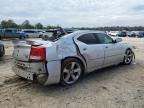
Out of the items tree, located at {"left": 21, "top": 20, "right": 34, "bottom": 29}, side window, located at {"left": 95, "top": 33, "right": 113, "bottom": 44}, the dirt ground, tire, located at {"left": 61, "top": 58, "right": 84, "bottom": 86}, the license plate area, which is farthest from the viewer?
tree, located at {"left": 21, "top": 20, "right": 34, "bottom": 29}

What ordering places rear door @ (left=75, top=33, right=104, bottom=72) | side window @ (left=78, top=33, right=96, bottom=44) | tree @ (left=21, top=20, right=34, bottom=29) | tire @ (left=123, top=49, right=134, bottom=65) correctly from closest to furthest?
1. rear door @ (left=75, top=33, right=104, bottom=72)
2. side window @ (left=78, top=33, right=96, bottom=44)
3. tire @ (left=123, top=49, right=134, bottom=65)
4. tree @ (left=21, top=20, right=34, bottom=29)

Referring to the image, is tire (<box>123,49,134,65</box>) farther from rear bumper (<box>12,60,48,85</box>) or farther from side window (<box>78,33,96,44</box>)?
rear bumper (<box>12,60,48,85</box>)

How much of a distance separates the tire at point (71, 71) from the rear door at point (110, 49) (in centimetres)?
118

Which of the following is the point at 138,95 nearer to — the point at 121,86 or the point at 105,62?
the point at 121,86

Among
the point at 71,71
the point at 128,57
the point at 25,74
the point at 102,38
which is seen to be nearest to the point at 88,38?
the point at 102,38

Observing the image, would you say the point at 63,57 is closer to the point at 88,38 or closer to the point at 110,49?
the point at 88,38

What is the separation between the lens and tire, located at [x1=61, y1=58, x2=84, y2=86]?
4.61 metres

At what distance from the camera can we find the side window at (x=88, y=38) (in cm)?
521

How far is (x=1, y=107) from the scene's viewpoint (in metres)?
3.69

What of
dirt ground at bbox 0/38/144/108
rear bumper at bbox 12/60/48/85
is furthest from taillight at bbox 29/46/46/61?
dirt ground at bbox 0/38/144/108

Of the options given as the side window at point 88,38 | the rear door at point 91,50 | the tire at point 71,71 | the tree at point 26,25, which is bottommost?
the tire at point 71,71

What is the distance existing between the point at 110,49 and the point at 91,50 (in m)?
1.02

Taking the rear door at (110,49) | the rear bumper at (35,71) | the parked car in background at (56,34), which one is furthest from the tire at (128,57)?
the rear bumper at (35,71)

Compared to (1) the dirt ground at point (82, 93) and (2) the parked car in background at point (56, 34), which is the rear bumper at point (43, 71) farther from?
(2) the parked car in background at point (56, 34)
